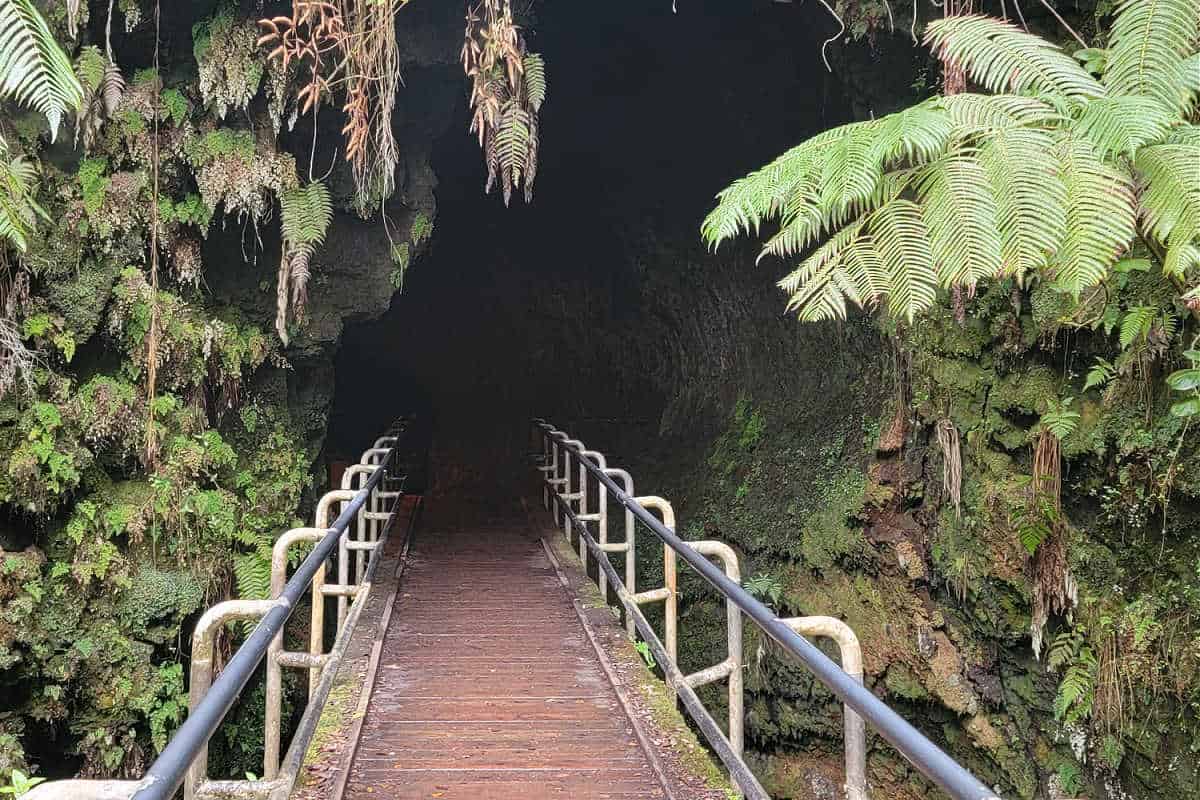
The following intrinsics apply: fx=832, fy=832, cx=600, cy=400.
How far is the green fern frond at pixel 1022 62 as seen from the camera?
2.85 metres

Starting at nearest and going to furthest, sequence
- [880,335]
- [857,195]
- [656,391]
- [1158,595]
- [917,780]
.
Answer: [857,195]
[1158,595]
[917,780]
[880,335]
[656,391]

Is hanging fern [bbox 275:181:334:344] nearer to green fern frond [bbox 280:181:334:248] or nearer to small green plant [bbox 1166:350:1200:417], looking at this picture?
green fern frond [bbox 280:181:334:248]

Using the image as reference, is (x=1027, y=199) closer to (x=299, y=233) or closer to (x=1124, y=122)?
(x=1124, y=122)

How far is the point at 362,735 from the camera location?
3.52 meters

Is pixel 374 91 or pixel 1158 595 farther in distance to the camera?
pixel 374 91

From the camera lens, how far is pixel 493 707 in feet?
13.0

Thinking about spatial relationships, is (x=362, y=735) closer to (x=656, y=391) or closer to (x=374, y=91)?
(x=374, y=91)

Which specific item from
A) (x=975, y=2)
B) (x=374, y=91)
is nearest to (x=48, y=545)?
(x=374, y=91)

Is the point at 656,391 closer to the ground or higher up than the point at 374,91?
closer to the ground

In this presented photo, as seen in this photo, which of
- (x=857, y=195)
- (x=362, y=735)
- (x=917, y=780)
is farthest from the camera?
(x=917, y=780)

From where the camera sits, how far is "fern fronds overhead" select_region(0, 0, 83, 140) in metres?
3.37

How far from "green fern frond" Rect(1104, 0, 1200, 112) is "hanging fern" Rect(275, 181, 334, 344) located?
5.22 meters

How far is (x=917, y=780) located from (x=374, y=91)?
6863 millimetres

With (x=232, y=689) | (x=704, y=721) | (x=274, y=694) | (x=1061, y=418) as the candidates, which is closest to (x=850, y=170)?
(x=704, y=721)
